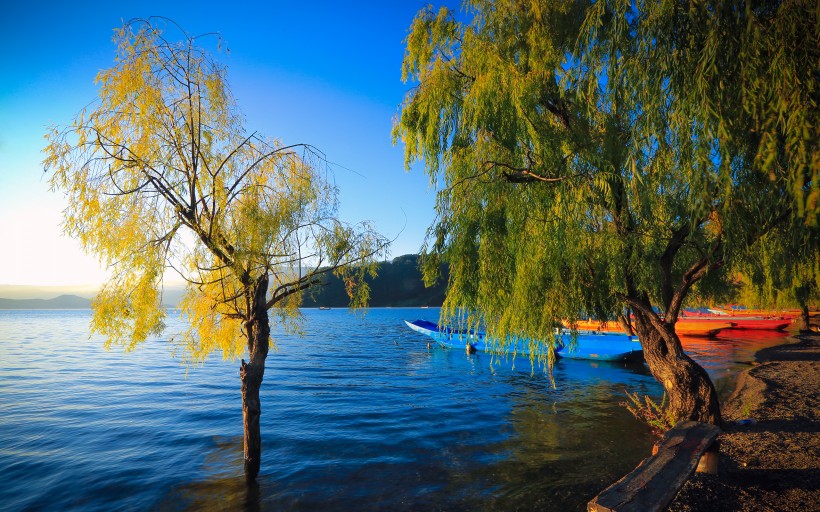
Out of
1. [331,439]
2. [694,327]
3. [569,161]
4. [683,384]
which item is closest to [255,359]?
[331,439]

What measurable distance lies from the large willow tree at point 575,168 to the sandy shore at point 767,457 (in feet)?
3.64

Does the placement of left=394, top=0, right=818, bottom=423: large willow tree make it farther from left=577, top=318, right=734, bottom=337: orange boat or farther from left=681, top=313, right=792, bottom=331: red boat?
left=681, top=313, right=792, bottom=331: red boat

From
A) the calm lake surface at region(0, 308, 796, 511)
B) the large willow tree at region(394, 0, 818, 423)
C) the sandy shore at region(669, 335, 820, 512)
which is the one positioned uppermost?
the large willow tree at region(394, 0, 818, 423)

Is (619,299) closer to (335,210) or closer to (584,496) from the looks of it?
(584,496)

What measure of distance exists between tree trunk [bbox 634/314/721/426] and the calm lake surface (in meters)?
1.45

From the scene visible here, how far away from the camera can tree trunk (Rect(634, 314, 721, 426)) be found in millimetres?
8219

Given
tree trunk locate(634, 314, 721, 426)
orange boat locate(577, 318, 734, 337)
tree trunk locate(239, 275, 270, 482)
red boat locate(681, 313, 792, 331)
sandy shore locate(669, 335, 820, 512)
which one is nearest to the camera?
sandy shore locate(669, 335, 820, 512)

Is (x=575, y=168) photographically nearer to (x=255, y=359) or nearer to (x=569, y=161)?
(x=569, y=161)

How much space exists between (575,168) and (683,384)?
5031 mm

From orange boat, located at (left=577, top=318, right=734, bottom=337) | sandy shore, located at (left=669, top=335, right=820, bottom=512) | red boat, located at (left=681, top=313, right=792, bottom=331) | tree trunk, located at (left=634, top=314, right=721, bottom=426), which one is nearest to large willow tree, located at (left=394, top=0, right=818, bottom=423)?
tree trunk, located at (left=634, top=314, right=721, bottom=426)

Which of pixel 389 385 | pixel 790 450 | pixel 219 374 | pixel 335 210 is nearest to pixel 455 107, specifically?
pixel 335 210

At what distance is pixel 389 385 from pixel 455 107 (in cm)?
1469

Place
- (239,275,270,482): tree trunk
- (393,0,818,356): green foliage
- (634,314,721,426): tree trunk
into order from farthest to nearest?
(634,314,721,426): tree trunk → (239,275,270,482): tree trunk → (393,0,818,356): green foliage

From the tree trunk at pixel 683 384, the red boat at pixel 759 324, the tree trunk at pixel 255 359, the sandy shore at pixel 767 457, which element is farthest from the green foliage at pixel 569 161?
the red boat at pixel 759 324
